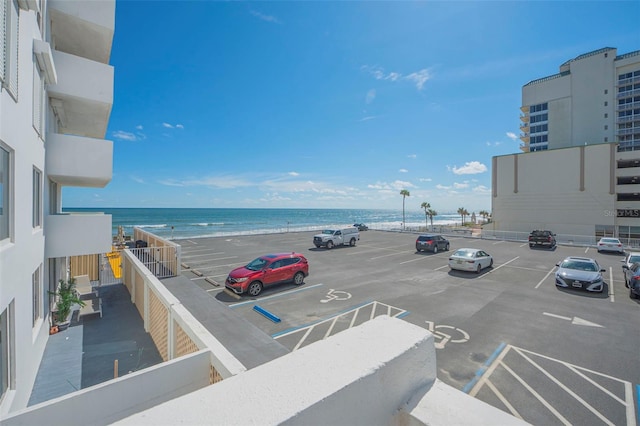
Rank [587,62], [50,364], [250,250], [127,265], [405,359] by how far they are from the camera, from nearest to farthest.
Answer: [405,359]
[50,364]
[127,265]
[250,250]
[587,62]

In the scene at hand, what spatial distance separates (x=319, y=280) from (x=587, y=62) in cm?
6455

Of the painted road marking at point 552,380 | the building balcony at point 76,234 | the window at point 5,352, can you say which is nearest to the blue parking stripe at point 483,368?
the painted road marking at point 552,380

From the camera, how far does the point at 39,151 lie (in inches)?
285

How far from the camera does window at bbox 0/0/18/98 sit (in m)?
4.31

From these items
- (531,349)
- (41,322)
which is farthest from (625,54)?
(41,322)

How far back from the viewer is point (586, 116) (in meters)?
50.0

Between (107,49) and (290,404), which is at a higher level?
(107,49)

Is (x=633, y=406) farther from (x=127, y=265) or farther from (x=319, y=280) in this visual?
(x=127, y=265)

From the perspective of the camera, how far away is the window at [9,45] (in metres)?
4.31

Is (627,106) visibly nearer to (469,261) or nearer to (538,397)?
(469,261)

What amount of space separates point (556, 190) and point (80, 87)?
49.3 meters

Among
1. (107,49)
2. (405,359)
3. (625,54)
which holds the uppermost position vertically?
(625,54)

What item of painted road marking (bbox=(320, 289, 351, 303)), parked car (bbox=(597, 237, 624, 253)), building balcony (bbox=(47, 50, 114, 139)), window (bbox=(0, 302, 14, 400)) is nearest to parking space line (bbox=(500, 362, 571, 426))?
painted road marking (bbox=(320, 289, 351, 303))

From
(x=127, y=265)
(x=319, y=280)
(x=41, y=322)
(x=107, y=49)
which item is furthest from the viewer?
(x=319, y=280)
